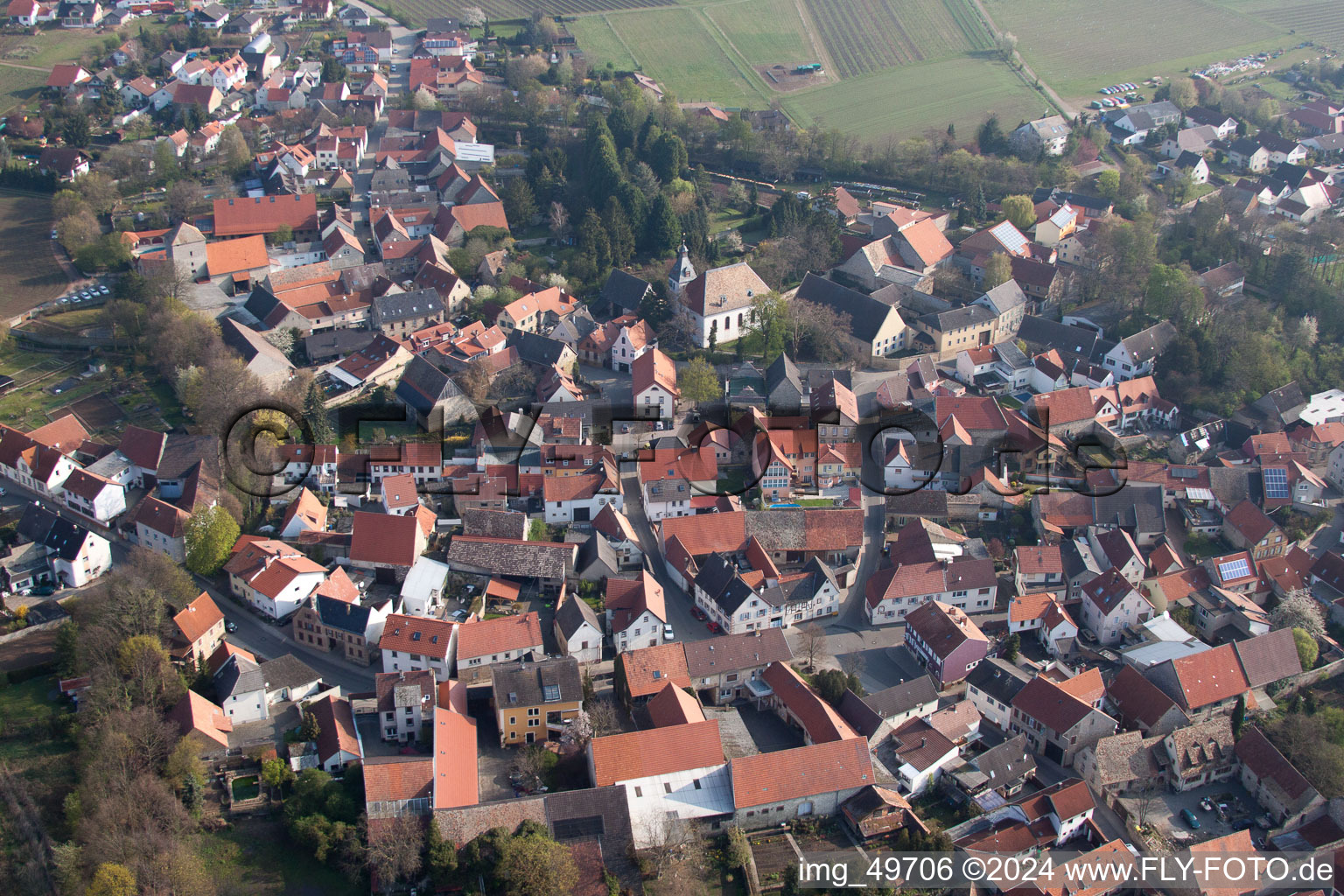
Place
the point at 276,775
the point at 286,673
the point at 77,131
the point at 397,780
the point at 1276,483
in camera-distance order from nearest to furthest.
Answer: the point at 397,780 → the point at 276,775 → the point at 286,673 → the point at 1276,483 → the point at 77,131

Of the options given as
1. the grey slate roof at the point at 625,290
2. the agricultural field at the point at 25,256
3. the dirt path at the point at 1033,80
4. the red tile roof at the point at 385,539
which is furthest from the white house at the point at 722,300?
the dirt path at the point at 1033,80

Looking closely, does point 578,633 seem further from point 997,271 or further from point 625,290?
point 997,271

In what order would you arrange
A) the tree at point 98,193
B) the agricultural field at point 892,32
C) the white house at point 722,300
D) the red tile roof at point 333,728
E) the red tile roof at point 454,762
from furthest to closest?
the agricultural field at point 892,32 → the tree at point 98,193 → the white house at point 722,300 → the red tile roof at point 333,728 → the red tile roof at point 454,762

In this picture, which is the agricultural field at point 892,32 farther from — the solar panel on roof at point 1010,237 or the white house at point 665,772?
the white house at point 665,772

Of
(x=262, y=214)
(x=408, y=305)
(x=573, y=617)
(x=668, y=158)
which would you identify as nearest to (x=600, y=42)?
(x=668, y=158)

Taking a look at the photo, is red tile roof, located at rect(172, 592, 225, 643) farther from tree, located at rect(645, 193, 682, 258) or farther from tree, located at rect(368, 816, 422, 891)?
tree, located at rect(645, 193, 682, 258)

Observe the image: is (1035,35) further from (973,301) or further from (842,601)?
(842,601)

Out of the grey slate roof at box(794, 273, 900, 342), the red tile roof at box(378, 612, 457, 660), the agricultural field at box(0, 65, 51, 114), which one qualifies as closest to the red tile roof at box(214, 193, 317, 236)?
the agricultural field at box(0, 65, 51, 114)
